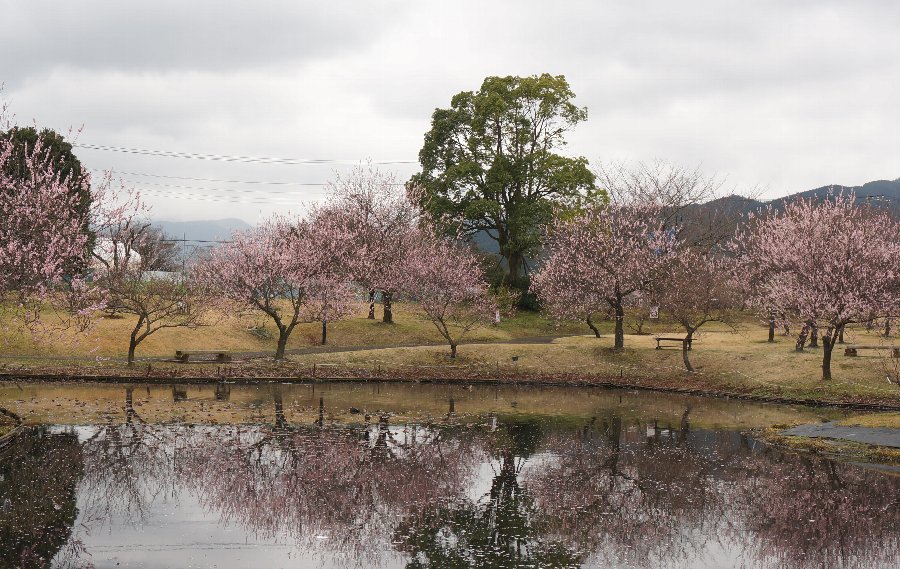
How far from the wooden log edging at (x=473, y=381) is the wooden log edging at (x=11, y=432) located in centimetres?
1346

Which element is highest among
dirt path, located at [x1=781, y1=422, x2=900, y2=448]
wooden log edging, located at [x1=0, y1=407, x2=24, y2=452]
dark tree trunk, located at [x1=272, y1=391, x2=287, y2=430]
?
wooden log edging, located at [x1=0, y1=407, x2=24, y2=452]

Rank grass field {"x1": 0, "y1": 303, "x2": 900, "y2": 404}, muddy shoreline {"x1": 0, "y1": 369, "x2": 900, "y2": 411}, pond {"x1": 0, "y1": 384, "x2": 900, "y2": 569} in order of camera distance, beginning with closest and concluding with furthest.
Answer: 1. pond {"x1": 0, "y1": 384, "x2": 900, "y2": 569}
2. muddy shoreline {"x1": 0, "y1": 369, "x2": 900, "y2": 411}
3. grass field {"x1": 0, "y1": 303, "x2": 900, "y2": 404}

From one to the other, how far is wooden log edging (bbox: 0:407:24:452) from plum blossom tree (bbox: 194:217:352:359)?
2360 centimetres

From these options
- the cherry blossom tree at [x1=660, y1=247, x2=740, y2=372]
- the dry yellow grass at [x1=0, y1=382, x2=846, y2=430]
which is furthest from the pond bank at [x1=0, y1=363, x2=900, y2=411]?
the cherry blossom tree at [x1=660, y1=247, x2=740, y2=372]

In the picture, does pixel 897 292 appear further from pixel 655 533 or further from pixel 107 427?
pixel 107 427

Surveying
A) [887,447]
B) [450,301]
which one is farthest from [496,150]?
[887,447]

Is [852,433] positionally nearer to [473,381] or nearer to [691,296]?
[691,296]

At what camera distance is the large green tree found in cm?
8238

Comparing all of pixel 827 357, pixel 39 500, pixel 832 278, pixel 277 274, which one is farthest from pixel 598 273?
pixel 39 500

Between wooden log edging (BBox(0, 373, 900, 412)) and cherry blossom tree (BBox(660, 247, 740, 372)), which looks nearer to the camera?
wooden log edging (BBox(0, 373, 900, 412))

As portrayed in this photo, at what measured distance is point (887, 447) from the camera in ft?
99.0

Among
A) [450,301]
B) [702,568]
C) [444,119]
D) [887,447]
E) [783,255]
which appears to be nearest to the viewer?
[702,568]

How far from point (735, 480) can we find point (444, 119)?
65.3 meters

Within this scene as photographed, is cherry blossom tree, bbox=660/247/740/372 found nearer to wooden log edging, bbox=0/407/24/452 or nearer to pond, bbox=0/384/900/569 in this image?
pond, bbox=0/384/900/569
